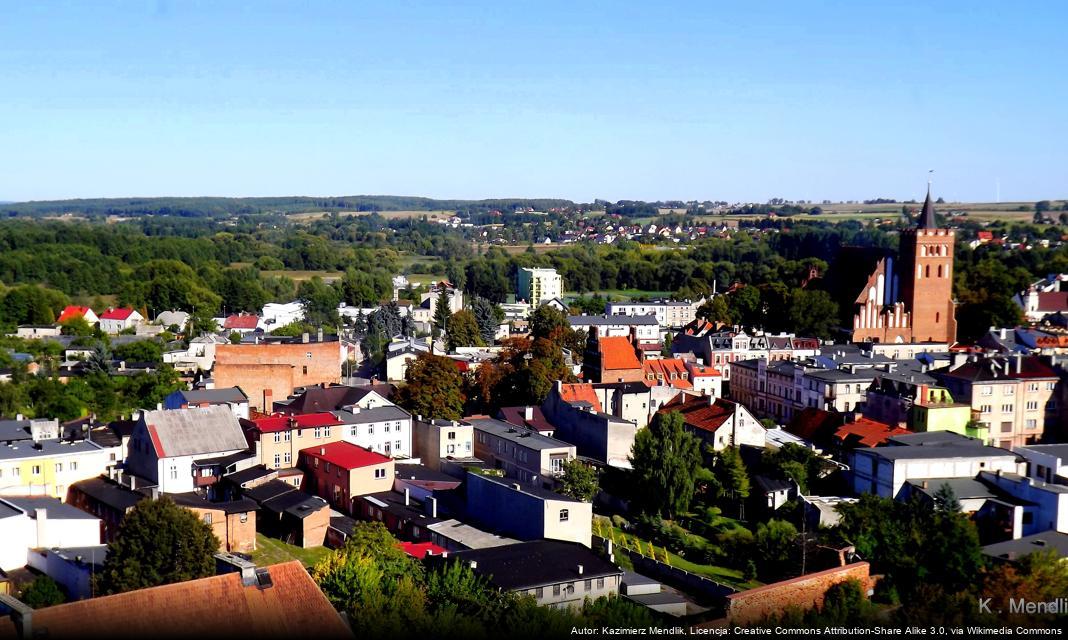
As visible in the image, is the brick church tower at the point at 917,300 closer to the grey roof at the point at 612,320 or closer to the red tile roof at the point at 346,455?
the grey roof at the point at 612,320

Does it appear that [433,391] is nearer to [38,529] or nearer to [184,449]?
[184,449]

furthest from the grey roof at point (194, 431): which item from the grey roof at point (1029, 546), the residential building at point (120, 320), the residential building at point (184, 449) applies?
the residential building at point (120, 320)

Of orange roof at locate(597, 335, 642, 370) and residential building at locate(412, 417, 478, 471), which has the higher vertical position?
orange roof at locate(597, 335, 642, 370)

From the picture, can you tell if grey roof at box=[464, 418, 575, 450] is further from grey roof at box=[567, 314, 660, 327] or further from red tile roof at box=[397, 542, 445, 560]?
grey roof at box=[567, 314, 660, 327]

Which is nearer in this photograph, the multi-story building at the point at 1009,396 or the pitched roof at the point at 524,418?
the pitched roof at the point at 524,418

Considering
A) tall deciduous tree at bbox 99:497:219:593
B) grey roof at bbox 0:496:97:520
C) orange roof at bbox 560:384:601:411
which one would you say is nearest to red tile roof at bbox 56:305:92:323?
orange roof at bbox 560:384:601:411

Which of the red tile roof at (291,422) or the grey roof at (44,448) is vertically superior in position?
the red tile roof at (291,422)
